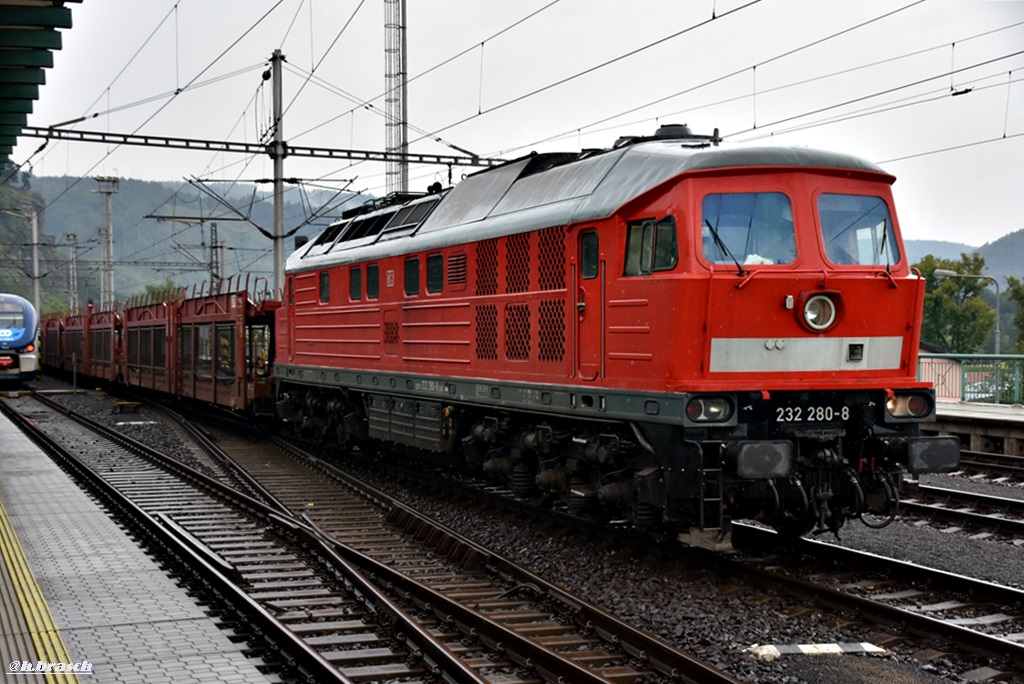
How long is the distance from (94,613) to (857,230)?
736 centimetres

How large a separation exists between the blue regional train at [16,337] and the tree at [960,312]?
3450cm

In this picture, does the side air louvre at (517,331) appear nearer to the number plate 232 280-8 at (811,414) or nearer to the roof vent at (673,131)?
the roof vent at (673,131)

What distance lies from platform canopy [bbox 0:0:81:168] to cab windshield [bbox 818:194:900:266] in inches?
279

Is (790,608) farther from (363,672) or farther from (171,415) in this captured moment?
(171,415)

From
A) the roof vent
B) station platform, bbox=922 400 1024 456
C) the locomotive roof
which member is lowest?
station platform, bbox=922 400 1024 456

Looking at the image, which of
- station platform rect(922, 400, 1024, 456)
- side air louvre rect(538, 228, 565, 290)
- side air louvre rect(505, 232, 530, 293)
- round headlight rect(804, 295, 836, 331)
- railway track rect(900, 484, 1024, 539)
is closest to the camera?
round headlight rect(804, 295, 836, 331)

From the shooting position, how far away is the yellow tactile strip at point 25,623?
7113 millimetres

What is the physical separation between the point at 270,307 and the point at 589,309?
1336 centimetres

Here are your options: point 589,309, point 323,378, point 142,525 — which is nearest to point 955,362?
point 323,378

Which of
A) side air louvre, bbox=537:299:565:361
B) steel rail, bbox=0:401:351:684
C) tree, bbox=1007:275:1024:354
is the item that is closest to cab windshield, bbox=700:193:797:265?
side air louvre, bbox=537:299:565:361

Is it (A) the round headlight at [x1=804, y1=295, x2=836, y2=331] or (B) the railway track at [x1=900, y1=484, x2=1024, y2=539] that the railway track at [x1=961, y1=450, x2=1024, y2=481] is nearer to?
(B) the railway track at [x1=900, y1=484, x2=1024, y2=539]

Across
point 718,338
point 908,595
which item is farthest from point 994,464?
point 718,338

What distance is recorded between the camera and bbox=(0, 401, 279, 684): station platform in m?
7.16

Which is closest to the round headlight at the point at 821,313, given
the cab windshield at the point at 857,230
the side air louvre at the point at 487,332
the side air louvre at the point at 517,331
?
the cab windshield at the point at 857,230
